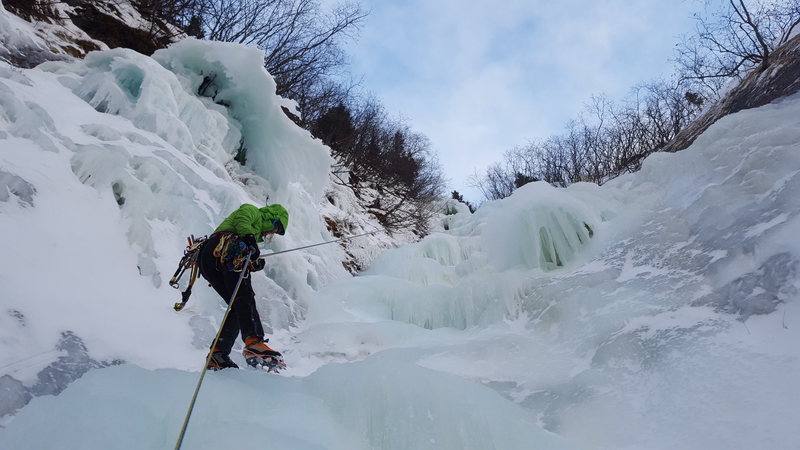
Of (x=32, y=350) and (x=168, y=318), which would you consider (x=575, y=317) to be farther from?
(x=32, y=350)

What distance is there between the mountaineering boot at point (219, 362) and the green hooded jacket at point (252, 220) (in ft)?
2.39

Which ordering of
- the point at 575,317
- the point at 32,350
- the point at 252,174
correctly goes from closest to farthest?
1. the point at 32,350
2. the point at 575,317
3. the point at 252,174

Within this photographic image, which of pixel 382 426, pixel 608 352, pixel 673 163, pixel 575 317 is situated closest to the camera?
pixel 382 426

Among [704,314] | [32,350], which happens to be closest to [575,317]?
[704,314]

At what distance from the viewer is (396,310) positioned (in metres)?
5.22

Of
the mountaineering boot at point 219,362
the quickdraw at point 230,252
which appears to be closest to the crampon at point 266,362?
the mountaineering boot at point 219,362

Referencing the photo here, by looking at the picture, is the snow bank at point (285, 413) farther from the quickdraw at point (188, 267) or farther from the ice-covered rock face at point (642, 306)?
the quickdraw at point (188, 267)

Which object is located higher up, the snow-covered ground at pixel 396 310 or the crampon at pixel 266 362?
the snow-covered ground at pixel 396 310

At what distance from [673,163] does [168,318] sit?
14.9ft

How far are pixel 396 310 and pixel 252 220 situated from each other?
272cm

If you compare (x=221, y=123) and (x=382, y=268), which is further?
(x=382, y=268)

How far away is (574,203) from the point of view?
4.59 metres

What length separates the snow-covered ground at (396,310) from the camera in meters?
1.86

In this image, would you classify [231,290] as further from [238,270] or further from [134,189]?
[134,189]
